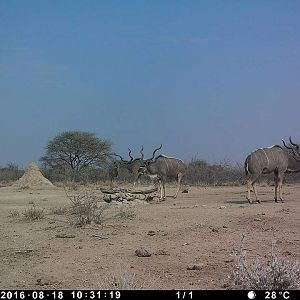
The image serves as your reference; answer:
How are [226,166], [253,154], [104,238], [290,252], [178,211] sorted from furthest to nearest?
[226,166] → [253,154] → [178,211] → [104,238] → [290,252]

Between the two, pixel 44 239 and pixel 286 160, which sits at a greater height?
pixel 286 160

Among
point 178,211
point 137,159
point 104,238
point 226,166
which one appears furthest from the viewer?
point 226,166

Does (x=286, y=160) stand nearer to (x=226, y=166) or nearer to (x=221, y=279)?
(x=221, y=279)

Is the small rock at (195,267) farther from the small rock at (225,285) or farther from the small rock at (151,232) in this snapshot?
the small rock at (151,232)

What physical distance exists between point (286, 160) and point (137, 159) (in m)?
8.56

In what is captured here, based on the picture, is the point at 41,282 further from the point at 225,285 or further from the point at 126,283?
the point at 225,285

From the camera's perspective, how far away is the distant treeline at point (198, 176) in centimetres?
3841

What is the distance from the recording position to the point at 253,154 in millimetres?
19219

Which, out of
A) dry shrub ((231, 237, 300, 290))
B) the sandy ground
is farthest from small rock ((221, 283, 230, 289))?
dry shrub ((231, 237, 300, 290))

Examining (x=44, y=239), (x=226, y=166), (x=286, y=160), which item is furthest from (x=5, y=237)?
(x=226, y=166)

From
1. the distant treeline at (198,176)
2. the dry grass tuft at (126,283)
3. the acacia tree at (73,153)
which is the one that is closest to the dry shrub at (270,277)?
the dry grass tuft at (126,283)
